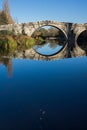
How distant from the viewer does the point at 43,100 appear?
417 inches

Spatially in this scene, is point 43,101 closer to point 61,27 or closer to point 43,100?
point 43,100

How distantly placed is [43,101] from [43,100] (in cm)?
13

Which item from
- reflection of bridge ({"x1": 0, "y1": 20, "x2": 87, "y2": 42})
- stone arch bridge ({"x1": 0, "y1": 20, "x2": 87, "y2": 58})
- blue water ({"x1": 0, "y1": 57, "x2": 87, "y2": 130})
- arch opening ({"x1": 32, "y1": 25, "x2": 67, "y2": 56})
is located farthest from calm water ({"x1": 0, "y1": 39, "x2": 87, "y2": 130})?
stone arch bridge ({"x1": 0, "y1": 20, "x2": 87, "y2": 58})

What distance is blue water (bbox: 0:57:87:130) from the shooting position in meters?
8.53

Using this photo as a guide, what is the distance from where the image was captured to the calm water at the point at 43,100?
28.0 ft

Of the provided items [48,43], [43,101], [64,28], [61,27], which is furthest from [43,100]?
[64,28]

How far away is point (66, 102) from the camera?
10312 millimetres

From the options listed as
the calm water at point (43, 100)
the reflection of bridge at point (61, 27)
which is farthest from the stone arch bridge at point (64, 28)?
the calm water at point (43, 100)

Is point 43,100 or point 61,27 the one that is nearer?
point 43,100

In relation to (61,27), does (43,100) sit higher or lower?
higher

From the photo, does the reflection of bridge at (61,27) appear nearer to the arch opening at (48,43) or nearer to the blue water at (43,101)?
the arch opening at (48,43)

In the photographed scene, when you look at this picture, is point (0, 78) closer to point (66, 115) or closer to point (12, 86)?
point (12, 86)

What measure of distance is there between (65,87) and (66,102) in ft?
7.26

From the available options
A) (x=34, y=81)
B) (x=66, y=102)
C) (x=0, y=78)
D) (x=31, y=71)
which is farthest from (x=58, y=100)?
(x=31, y=71)
